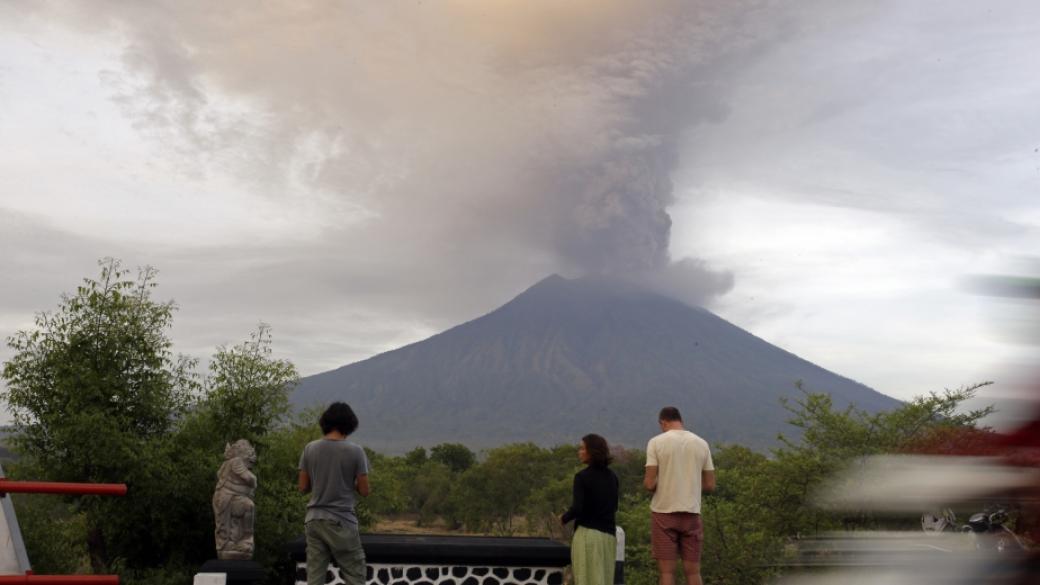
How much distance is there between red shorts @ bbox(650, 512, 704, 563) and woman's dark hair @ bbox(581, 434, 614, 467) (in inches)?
32.1

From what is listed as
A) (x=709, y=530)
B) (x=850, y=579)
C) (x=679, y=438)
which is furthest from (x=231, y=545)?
(x=709, y=530)

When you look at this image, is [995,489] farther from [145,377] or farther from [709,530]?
[145,377]

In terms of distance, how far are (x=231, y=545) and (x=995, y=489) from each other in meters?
15.7

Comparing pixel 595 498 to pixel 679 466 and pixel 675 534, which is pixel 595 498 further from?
pixel 675 534

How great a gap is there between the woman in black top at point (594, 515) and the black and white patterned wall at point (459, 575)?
87.8 inches

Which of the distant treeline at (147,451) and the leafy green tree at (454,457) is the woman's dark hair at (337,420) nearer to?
the distant treeline at (147,451)

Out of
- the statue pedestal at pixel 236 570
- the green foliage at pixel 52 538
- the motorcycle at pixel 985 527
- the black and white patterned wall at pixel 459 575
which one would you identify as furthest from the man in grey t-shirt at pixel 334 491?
the green foliage at pixel 52 538

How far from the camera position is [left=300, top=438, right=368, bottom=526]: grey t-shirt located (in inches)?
307

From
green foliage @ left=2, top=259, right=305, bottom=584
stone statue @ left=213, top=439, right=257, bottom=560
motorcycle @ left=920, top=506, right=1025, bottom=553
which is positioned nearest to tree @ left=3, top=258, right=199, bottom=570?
green foliage @ left=2, top=259, right=305, bottom=584

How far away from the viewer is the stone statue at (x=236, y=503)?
1538cm

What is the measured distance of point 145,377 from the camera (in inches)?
1668

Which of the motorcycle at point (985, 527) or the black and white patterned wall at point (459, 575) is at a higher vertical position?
the motorcycle at point (985, 527)

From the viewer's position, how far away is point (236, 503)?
1633 centimetres

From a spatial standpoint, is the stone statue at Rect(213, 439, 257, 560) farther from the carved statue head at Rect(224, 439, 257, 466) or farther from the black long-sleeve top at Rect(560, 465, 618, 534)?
the black long-sleeve top at Rect(560, 465, 618, 534)
